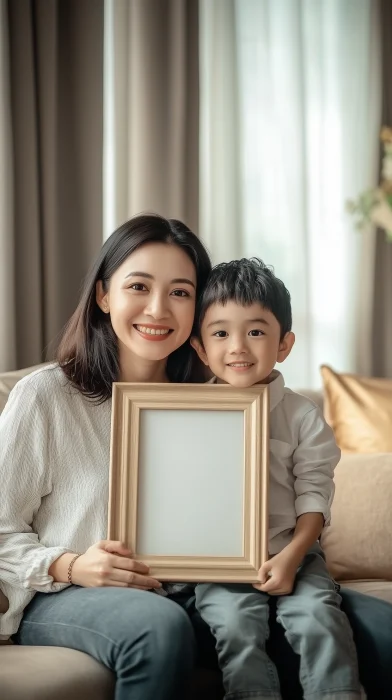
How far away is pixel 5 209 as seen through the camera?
3021mm

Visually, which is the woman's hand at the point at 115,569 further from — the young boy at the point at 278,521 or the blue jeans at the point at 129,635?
the young boy at the point at 278,521

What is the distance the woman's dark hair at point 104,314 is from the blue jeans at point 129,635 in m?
0.47

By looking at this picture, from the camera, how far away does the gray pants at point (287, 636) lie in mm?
1630

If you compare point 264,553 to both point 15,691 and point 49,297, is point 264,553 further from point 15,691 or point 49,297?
point 49,297

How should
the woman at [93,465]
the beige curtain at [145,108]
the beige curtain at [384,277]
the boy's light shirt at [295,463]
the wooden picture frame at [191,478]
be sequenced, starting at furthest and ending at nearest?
the beige curtain at [384,277], the beige curtain at [145,108], the boy's light shirt at [295,463], the wooden picture frame at [191,478], the woman at [93,465]

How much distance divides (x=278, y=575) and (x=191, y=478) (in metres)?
0.26

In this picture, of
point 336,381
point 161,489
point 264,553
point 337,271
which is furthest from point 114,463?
point 337,271

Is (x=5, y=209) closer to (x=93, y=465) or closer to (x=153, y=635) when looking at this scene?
(x=93, y=465)

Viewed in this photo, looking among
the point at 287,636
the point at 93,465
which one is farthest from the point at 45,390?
the point at 287,636

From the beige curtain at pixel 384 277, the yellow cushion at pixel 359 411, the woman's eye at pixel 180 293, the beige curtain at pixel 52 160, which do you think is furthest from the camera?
the beige curtain at pixel 384 277

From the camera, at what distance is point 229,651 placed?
166 centimetres

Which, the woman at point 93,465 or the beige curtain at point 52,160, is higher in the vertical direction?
the beige curtain at point 52,160

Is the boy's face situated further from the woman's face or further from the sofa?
the sofa

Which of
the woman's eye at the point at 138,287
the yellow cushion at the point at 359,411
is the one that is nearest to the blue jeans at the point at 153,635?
the woman's eye at the point at 138,287
